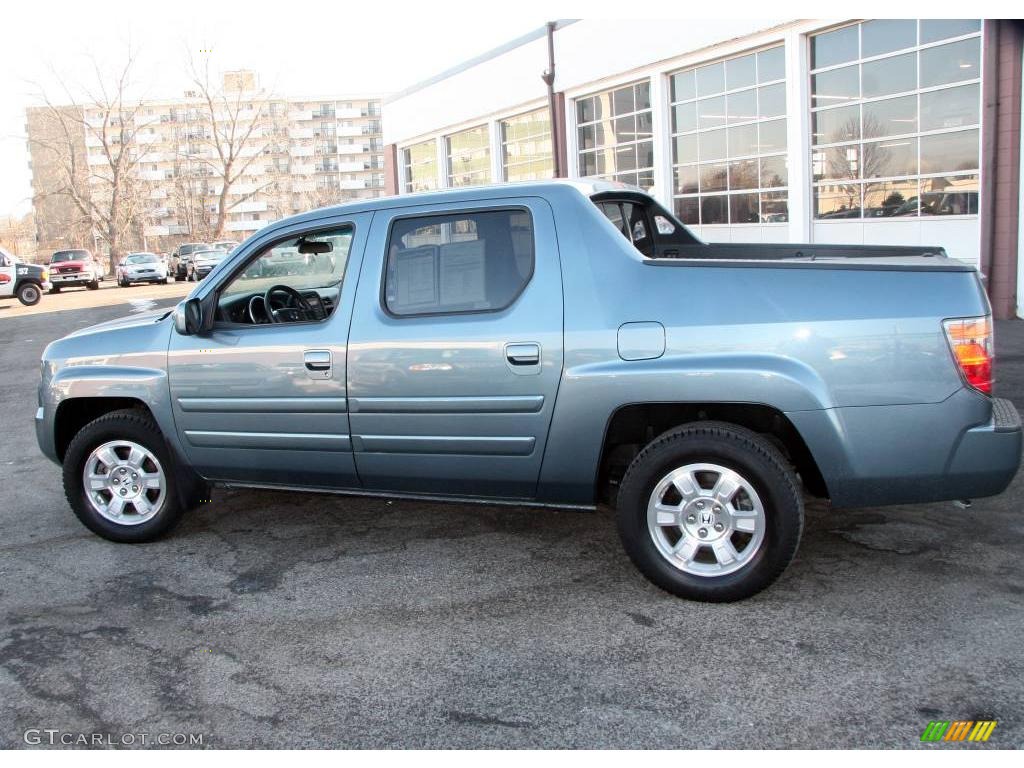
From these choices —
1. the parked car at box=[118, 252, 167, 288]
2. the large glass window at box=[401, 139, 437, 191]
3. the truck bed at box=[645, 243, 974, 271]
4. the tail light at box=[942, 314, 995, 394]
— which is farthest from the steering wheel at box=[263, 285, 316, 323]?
the parked car at box=[118, 252, 167, 288]

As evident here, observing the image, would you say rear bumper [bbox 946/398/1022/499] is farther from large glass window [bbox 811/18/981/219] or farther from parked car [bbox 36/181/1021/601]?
large glass window [bbox 811/18/981/219]

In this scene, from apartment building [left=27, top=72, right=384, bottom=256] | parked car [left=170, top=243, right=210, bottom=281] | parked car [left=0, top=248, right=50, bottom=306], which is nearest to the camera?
parked car [left=0, top=248, right=50, bottom=306]

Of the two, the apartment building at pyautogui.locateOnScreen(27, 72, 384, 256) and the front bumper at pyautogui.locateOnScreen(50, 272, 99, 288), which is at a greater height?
the apartment building at pyautogui.locateOnScreen(27, 72, 384, 256)

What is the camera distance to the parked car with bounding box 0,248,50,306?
3000 centimetres

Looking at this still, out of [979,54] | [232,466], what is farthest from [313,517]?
[979,54]

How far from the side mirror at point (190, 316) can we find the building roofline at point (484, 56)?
56.2 ft

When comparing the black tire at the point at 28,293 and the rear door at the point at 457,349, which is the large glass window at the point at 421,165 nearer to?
the black tire at the point at 28,293

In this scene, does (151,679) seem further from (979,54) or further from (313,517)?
(979,54)

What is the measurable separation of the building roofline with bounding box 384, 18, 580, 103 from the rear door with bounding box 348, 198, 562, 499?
17164 mm

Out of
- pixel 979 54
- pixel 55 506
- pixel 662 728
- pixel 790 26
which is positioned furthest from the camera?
pixel 790 26

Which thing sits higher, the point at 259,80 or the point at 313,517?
the point at 259,80

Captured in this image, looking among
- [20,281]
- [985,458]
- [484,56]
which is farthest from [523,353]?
[20,281]

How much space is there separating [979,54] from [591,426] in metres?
11.4

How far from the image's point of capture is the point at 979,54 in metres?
12.8
